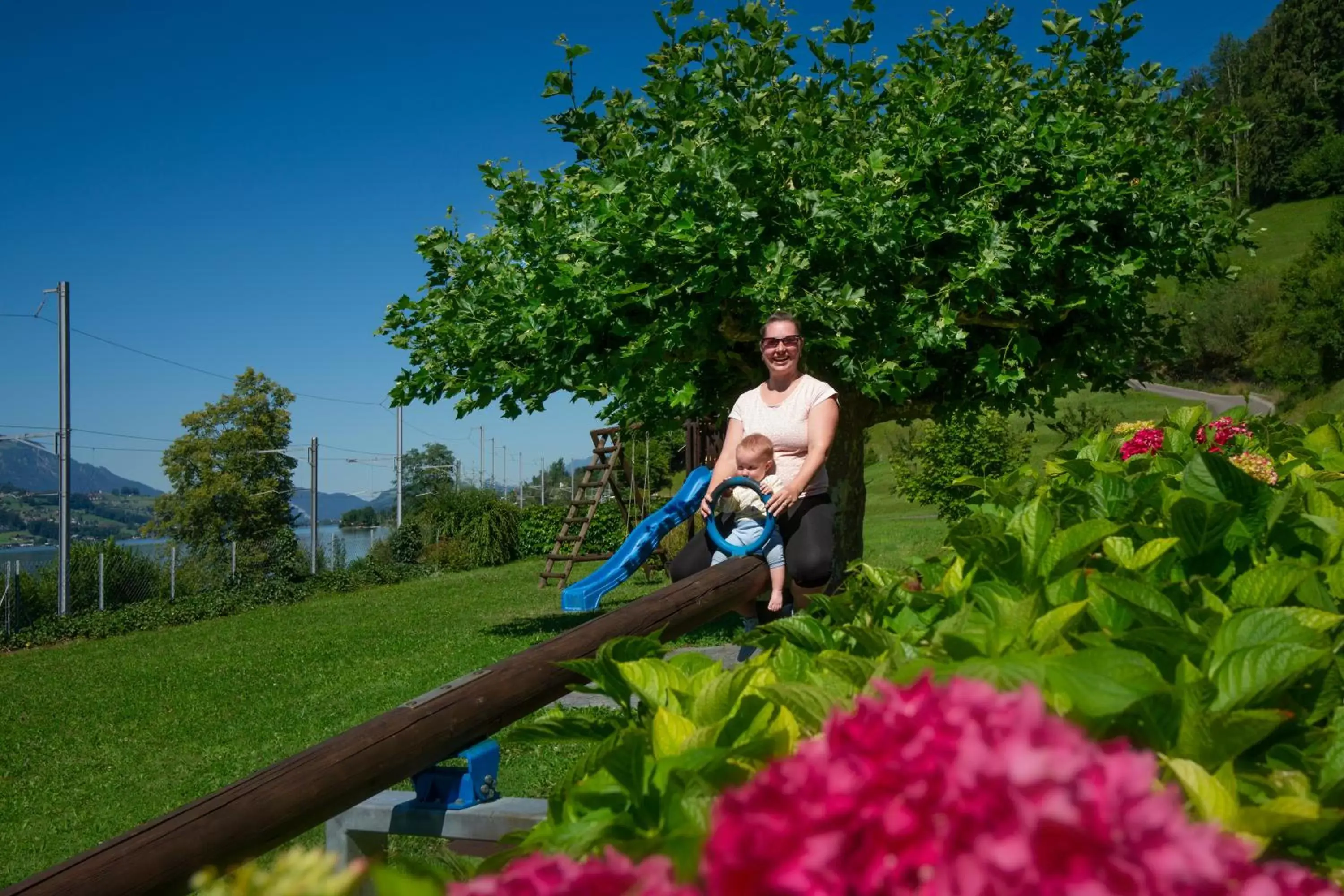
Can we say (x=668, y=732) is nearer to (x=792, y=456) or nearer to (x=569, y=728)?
(x=569, y=728)

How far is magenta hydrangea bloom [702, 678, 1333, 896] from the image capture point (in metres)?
0.51

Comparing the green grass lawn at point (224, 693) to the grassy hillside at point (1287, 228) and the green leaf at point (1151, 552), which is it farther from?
the grassy hillside at point (1287, 228)

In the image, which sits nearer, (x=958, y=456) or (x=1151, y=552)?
(x=1151, y=552)

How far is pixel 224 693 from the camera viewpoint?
11.8 meters

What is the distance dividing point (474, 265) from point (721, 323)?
279 centimetres

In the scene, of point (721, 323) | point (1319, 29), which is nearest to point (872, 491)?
point (721, 323)

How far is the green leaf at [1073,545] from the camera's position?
1.65m

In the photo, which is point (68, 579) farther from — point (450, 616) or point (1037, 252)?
point (1037, 252)

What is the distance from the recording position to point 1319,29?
71438mm

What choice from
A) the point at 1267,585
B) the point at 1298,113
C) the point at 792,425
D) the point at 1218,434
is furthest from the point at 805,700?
the point at 1298,113

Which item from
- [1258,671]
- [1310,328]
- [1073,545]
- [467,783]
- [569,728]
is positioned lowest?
[467,783]

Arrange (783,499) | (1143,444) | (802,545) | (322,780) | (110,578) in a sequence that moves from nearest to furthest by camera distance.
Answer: (322,780) → (1143,444) → (783,499) → (802,545) → (110,578)

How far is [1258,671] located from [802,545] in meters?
3.79

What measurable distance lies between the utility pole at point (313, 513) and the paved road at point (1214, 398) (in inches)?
1085
